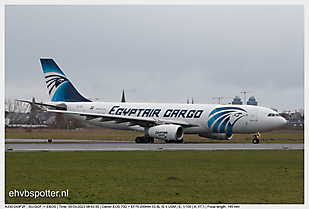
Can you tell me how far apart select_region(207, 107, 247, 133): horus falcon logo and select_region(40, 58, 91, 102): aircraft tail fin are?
53.0 ft

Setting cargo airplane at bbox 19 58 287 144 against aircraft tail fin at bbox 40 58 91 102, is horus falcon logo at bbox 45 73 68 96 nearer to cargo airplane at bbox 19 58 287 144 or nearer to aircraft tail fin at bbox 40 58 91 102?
aircraft tail fin at bbox 40 58 91 102

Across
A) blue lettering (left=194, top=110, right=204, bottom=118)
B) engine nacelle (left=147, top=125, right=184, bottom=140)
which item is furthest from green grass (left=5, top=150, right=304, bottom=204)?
blue lettering (left=194, top=110, right=204, bottom=118)

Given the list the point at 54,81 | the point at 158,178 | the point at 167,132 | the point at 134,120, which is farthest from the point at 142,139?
the point at 158,178

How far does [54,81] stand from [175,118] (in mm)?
16657

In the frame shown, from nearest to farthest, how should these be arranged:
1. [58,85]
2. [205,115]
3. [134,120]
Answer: [205,115] → [134,120] → [58,85]

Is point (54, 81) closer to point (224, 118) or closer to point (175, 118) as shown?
point (175, 118)

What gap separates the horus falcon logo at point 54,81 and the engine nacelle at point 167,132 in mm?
14946

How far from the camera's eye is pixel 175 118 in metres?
43.9

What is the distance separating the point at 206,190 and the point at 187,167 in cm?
615

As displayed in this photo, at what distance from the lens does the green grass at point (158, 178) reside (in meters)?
12.8

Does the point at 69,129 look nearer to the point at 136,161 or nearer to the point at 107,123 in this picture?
the point at 107,123

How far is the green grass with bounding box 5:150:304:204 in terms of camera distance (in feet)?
41.9

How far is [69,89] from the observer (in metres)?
50.1

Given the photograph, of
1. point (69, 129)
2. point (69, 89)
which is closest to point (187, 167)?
point (69, 89)
